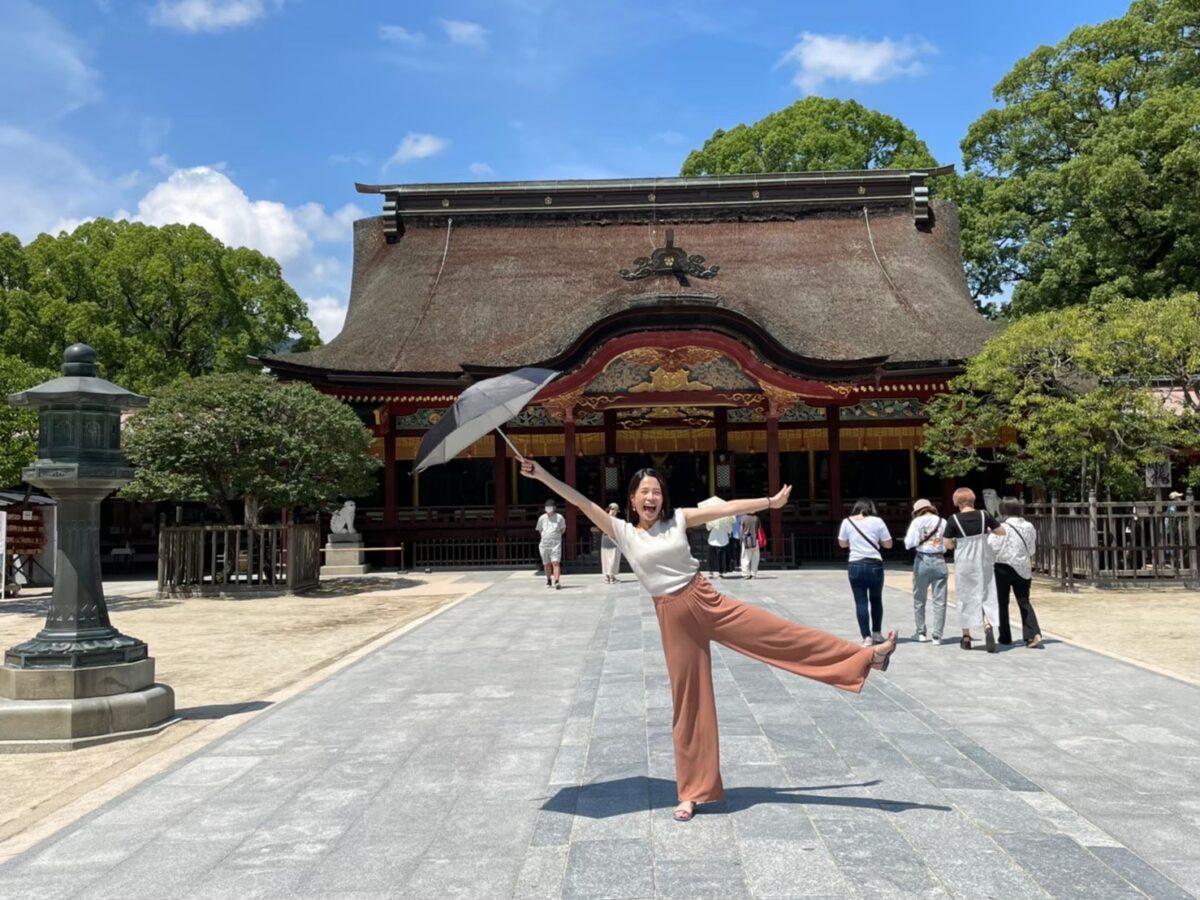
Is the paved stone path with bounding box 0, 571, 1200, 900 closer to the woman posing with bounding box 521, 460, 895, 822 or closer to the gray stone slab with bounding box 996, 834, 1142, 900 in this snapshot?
the gray stone slab with bounding box 996, 834, 1142, 900

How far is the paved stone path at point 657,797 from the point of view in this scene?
3543mm

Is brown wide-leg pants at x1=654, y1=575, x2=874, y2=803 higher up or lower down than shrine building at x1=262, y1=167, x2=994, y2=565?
lower down

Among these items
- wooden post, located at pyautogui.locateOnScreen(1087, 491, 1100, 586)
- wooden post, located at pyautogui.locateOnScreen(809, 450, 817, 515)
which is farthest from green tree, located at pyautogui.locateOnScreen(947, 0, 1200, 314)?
wooden post, located at pyautogui.locateOnScreen(1087, 491, 1100, 586)

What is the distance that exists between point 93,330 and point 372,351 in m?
11.0

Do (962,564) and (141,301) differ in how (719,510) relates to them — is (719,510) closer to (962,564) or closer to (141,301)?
(962,564)

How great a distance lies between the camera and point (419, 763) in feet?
17.6

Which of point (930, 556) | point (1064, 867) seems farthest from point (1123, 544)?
point (1064, 867)

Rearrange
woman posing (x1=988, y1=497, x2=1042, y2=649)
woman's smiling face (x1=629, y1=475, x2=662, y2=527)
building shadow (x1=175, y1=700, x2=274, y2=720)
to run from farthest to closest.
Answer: woman posing (x1=988, y1=497, x2=1042, y2=649)
building shadow (x1=175, y1=700, x2=274, y2=720)
woman's smiling face (x1=629, y1=475, x2=662, y2=527)

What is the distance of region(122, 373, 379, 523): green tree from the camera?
15.8 meters

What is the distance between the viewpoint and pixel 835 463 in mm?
21125

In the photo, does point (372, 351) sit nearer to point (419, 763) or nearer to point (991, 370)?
point (991, 370)

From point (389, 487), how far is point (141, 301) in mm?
13595

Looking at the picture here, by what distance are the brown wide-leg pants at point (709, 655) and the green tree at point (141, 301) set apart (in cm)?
2573

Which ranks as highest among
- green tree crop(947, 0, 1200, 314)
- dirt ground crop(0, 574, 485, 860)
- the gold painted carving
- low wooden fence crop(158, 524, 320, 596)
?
green tree crop(947, 0, 1200, 314)
